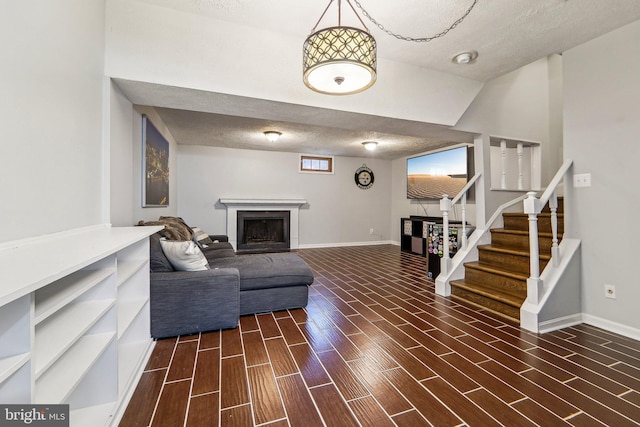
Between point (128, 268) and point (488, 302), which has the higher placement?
point (128, 268)

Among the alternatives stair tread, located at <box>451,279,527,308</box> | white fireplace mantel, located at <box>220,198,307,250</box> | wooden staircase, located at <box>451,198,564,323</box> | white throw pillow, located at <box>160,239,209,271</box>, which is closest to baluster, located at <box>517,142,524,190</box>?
wooden staircase, located at <box>451,198,564,323</box>

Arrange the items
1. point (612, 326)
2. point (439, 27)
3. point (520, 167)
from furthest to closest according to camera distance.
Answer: point (520, 167), point (612, 326), point (439, 27)

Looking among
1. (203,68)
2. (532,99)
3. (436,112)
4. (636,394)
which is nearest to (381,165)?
(532,99)

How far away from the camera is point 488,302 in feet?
8.98

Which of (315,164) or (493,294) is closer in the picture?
(493,294)

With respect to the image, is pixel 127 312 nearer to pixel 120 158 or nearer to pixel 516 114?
pixel 120 158

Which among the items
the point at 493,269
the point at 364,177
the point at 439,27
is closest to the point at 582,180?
the point at 493,269

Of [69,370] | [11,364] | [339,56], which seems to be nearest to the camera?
[11,364]

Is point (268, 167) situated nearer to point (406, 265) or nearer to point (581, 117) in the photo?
point (406, 265)

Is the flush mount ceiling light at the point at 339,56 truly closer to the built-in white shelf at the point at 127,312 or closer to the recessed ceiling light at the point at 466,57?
the recessed ceiling light at the point at 466,57

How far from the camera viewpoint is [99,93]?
1912mm

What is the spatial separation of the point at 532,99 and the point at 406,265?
3.16 m

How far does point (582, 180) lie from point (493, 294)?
4.42 feet

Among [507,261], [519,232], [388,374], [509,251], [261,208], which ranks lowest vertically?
[388,374]
